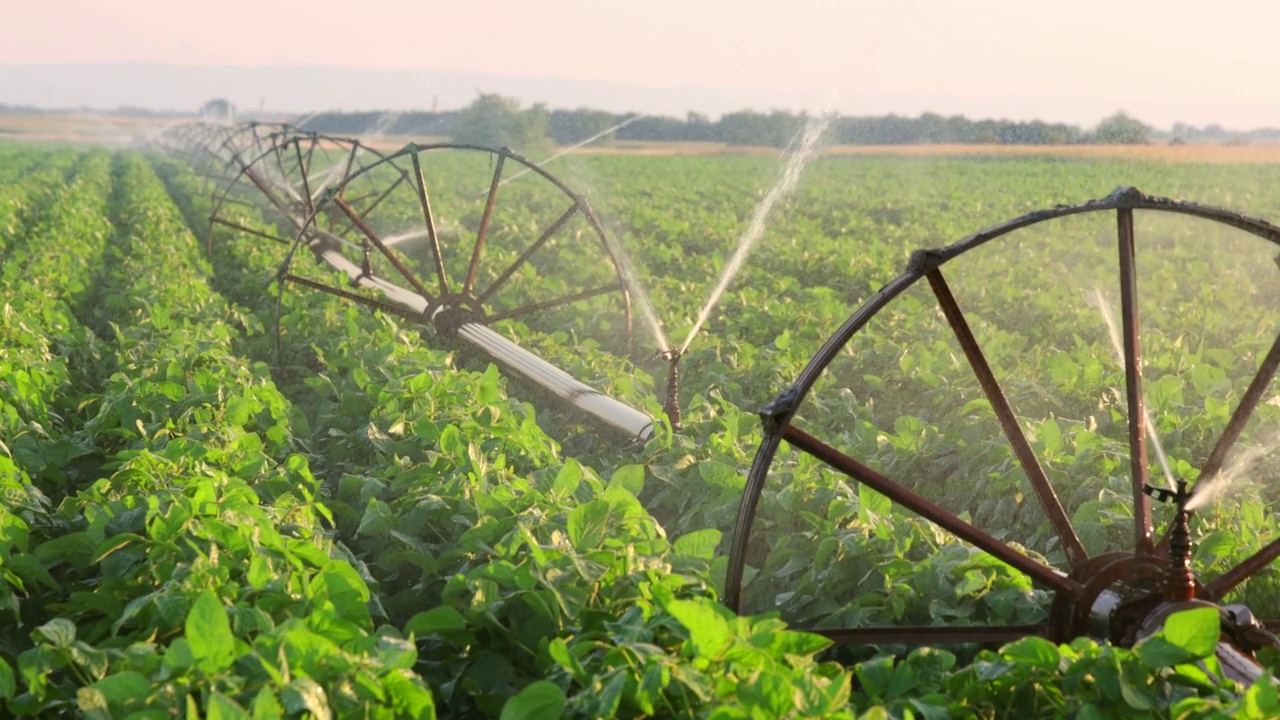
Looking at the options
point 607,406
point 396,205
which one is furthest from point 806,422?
point 396,205

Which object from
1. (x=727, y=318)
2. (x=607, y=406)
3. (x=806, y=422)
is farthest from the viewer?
(x=727, y=318)

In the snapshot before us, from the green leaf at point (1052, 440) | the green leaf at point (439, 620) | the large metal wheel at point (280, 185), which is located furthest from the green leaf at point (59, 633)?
the large metal wheel at point (280, 185)

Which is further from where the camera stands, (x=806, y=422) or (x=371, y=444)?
(x=806, y=422)

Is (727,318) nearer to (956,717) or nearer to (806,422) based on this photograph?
(806,422)

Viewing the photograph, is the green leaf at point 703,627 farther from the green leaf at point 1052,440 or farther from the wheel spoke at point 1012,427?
the green leaf at point 1052,440

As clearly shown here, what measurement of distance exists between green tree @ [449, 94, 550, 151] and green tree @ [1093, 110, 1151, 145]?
15650 mm

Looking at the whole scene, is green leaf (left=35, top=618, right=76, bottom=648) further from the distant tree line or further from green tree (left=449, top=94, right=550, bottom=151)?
green tree (left=449, top=94, right=550, bottom=151)

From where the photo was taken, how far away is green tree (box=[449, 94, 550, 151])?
39.4m

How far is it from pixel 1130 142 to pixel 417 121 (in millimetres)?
26333

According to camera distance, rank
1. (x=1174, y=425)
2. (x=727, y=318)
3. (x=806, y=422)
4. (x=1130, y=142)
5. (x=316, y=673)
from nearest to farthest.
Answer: (x=316, y=673) → (x=1174, y=425) → (x=806, y=422) → (x=727, y=318) → (x=1130, y=142)

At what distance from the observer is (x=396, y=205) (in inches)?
789

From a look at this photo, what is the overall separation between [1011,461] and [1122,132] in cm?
2448

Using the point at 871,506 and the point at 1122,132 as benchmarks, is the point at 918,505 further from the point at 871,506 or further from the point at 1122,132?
the point at 1122,132

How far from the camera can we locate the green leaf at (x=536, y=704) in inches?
88.5
